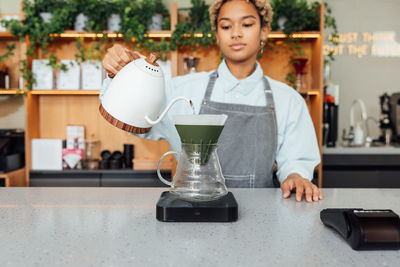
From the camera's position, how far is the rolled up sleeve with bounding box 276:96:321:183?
1.45 m

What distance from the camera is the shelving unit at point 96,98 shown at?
293cm

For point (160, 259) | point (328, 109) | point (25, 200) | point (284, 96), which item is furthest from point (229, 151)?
point (328, 109)

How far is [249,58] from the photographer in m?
1.58

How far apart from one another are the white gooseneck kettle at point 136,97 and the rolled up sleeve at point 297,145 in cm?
70

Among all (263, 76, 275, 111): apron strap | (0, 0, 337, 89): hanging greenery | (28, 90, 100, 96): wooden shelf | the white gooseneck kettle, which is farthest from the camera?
(28, 90, 100, 96): wooden shelf

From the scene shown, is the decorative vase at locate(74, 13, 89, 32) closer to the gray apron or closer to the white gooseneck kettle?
the gray apron

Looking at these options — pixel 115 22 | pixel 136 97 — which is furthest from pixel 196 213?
pixel 115 22

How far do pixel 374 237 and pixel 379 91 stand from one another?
10.6ft

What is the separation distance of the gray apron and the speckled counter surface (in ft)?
1.46

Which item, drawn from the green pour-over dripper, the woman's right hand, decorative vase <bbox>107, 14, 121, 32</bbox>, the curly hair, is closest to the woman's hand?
the green pour-over dripper

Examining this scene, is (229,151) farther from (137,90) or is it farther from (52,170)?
(52,170)

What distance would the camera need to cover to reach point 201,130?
83cm

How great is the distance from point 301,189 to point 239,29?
0.76 meters

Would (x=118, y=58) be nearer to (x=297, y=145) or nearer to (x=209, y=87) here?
Result: (x=209, y=87)
